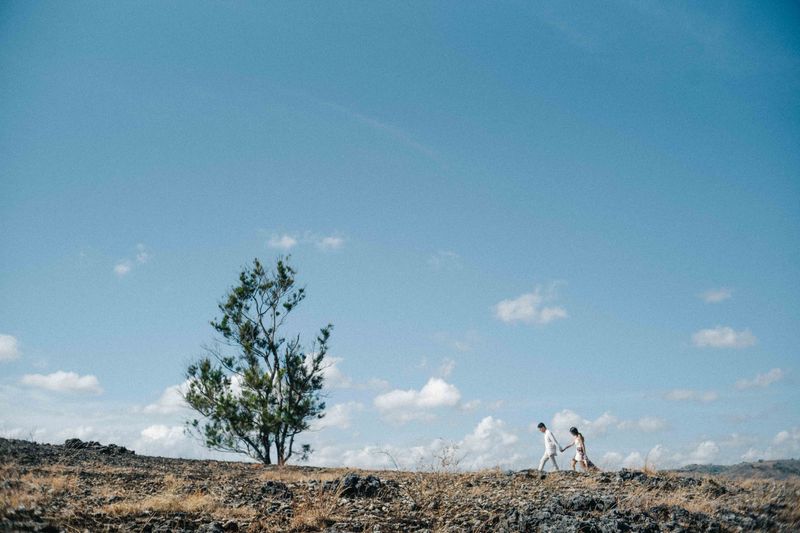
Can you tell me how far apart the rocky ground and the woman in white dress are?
15.1 feet

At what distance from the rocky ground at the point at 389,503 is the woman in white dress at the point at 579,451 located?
4617mm

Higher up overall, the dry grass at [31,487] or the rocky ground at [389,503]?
the dry grass at [31,487]

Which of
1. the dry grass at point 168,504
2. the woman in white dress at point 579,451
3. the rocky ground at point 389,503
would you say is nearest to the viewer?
the rocky ground at point 389,503

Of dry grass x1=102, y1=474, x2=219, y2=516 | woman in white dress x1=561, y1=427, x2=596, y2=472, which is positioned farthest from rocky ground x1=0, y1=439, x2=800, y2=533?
woman in white dress x1=561, y1=427, x2=596, y2=472

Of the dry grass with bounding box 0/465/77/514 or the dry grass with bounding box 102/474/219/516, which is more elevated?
the dry grass with bounding box 0/465/77/514

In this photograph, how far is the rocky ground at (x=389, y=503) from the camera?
9.23m

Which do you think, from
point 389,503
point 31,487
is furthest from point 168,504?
point 389,503

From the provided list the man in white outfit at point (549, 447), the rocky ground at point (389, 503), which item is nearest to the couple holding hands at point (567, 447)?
the man in white outfit at point (549, 447)

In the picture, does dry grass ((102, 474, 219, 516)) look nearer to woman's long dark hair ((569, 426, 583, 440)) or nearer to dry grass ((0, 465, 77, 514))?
dry grass ((0, 465, 77, 514))

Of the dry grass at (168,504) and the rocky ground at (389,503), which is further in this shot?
the dry grass at (168,504)

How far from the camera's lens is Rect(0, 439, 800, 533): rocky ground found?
9227 mm

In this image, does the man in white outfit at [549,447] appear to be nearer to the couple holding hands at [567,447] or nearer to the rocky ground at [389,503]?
the couple holding hands at [567,447]

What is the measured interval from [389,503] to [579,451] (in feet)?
34.3

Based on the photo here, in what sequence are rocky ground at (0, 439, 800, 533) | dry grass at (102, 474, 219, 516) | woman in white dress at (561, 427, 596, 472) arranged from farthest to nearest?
woman in white dress at (561, 427, 596, 472) < dry grass at (102, 474, 219, 516) < rocky ground at (0, 439, 800, 533)
